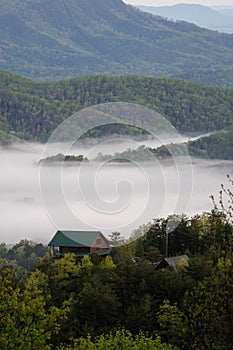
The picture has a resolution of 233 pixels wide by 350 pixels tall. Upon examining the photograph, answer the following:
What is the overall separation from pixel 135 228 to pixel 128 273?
41.8 metres

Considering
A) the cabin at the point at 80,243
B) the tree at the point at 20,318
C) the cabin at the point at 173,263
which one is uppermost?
the cabin at the point at 80,243

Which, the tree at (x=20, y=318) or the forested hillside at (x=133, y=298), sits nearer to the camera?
the forested hillside at (x=133, y=298)

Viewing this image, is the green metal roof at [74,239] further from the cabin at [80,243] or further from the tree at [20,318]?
the tree at [20,318]

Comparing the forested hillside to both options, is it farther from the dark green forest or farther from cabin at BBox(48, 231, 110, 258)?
cabin at BBox(48, 231, 110, 258)

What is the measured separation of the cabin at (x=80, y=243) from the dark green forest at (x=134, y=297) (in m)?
2.47

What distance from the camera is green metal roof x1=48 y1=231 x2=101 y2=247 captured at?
87812mm

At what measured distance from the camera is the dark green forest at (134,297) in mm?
22891

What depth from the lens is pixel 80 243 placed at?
8975 cm

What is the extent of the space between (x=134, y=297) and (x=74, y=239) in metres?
41.7

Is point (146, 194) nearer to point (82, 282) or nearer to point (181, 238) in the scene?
point (181, 238)

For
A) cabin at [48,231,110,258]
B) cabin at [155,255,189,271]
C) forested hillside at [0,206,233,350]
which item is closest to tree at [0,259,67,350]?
forested hillside at [0,206,233,350]

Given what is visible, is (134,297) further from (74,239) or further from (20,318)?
(74,239)

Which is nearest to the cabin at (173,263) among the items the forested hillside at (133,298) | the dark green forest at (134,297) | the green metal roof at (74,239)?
the forested hillside at (133,298)

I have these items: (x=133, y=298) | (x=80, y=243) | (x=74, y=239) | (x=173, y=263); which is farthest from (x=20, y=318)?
(x=74, y=239)
